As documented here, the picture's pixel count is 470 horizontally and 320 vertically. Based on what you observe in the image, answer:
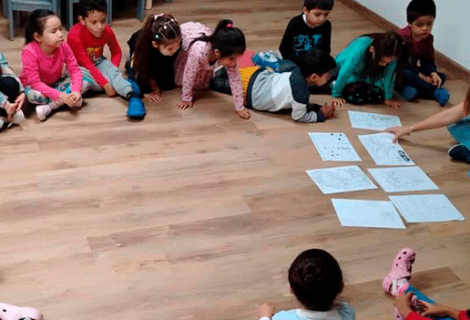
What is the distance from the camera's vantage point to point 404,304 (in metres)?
2.07

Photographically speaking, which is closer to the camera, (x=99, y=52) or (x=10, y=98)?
(x=10, y=98)

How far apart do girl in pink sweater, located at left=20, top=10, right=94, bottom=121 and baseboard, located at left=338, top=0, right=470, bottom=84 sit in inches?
81.0

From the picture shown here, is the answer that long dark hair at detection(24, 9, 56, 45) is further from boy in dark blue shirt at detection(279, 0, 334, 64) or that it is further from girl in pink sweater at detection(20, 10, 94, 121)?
boy in dark blue shirt at detection(279, 0, 334, 64)

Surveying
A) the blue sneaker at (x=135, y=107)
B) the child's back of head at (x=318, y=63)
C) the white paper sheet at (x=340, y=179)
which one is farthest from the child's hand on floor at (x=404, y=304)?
the blue sneaker at (x=135, y=107)

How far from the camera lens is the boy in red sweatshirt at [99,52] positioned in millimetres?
3111

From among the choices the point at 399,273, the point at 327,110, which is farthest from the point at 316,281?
the point at 327,110

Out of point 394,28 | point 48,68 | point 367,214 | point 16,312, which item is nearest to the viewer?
point 16,312

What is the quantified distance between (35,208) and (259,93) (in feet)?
4.07

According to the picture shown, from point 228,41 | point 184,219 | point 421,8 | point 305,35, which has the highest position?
point 421,8

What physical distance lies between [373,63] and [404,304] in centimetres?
157

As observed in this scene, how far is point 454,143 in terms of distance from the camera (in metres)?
3.18

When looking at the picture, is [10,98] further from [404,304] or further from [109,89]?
[404,304]

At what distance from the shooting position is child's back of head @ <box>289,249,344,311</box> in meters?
1.62

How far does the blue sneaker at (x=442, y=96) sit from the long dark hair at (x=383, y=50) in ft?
1.01
